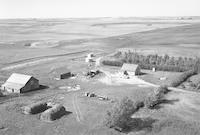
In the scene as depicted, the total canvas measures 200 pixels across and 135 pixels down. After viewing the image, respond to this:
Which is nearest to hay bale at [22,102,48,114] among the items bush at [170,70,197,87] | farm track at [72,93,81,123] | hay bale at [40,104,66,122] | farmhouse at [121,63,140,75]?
hay bale at [40,104,66,122]

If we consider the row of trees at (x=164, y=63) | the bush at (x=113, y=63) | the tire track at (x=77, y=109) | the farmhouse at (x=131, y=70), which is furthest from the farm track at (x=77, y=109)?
the row of trees at (x=164, y=63)

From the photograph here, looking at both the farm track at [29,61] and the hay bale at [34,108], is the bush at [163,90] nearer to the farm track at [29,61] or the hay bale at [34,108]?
the hay bale at [34,108]

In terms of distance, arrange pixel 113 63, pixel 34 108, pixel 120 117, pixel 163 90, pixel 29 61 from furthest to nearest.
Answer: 1. pixel 29 61
2. pixel 113 63
3. pixel 163 90
4. pixel 34 108
5. pixel 120 117

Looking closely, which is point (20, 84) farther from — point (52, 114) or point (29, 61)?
point (29, 61)

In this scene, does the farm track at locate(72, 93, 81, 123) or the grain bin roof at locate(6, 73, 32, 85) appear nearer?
the farm track at locate(72, 93, 81, 123)

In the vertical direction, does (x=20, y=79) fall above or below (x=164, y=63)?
below

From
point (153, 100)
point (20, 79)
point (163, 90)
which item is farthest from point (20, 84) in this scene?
point (163, 90)

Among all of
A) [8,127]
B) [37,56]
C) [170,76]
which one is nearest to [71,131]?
[8,127]

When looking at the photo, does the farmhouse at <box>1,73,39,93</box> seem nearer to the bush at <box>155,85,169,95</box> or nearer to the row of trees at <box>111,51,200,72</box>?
the bush at <box>155,85,169,95</box>

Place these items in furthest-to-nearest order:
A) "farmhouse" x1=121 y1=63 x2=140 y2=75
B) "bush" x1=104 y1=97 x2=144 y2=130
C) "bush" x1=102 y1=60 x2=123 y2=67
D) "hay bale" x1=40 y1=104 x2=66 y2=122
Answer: "bush" x1=102 y1=60 x2=123 y2=67 < "farmhouse" x1=121 y1=63 x2=140 y2=75 < "hay bale" x1=40 y1=104 x2=66 y2=122 < "bush" x1=104 y1=97 x2=144 y2=130
